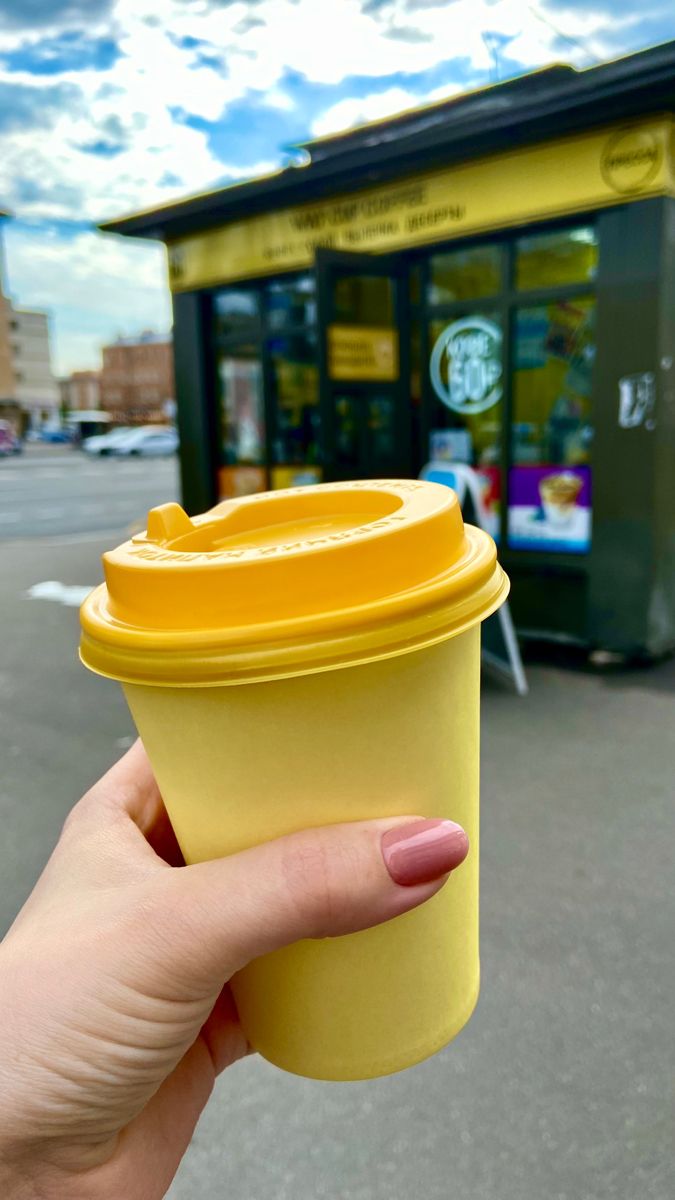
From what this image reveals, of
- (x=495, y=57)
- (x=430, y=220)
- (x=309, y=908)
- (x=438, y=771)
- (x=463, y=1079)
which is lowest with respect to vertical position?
(x=463, y=1079)

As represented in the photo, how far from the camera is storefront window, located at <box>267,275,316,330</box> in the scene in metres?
7.76

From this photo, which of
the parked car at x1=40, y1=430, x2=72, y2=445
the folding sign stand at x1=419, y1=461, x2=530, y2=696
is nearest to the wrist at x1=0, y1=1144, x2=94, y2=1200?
the folding sign stand at x1=419, y1=461, x2=530, y2=696

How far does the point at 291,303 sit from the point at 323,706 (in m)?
7.47

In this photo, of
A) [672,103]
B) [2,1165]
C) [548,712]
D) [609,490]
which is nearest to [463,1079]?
[2,1165]

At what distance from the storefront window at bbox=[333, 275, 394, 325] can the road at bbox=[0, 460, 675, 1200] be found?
3.38m

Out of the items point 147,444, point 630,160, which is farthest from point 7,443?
point 630,160

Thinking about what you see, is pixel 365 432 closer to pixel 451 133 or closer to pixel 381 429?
pixel 381 429

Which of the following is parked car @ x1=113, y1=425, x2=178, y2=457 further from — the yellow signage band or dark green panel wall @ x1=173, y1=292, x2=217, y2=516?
the yellow signage band

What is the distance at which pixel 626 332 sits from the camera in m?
5.52

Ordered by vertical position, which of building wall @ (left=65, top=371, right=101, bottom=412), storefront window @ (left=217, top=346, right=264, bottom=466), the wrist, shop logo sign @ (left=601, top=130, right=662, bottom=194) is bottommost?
the wrist

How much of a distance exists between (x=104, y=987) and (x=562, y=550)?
18.4 feet

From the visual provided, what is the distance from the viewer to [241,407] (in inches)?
344

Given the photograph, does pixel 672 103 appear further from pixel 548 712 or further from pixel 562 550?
pixel 548 712

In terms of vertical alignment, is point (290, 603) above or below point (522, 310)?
below
